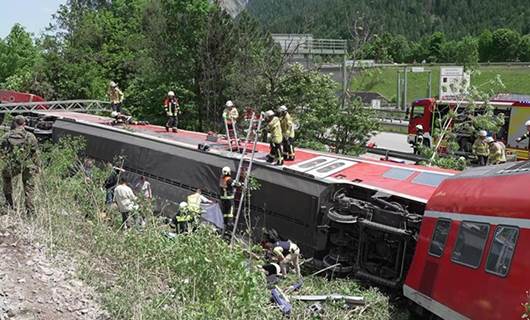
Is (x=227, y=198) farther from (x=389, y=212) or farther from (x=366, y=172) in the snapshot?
(x=389, y=212)

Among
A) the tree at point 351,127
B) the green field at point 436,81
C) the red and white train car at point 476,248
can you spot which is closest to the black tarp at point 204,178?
the red and white train car at point 476,248

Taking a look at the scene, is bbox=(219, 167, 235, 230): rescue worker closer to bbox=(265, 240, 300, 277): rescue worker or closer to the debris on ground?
bbox=(265, 240, 300, 277): rescue worker

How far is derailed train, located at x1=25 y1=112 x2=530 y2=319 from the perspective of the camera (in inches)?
258

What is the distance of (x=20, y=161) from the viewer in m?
9.43

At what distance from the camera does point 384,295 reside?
387 inches

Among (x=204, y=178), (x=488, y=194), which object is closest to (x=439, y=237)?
(x=488, y=194)

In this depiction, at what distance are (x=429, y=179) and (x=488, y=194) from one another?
3467 mm

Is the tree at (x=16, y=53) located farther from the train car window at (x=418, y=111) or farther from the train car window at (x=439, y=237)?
the train car window at (x=439, y=237)

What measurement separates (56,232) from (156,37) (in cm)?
2374

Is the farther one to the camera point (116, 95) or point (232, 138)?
point (116, 95)

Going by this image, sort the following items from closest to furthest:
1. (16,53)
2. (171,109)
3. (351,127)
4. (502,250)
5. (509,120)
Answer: (502,250) < (171,109) < (351,127) < (509,120) < (16,53)

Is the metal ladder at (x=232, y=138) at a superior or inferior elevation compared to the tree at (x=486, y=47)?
inferior

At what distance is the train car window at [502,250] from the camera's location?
20.7 ft

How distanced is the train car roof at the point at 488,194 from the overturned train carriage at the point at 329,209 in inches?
57.7
